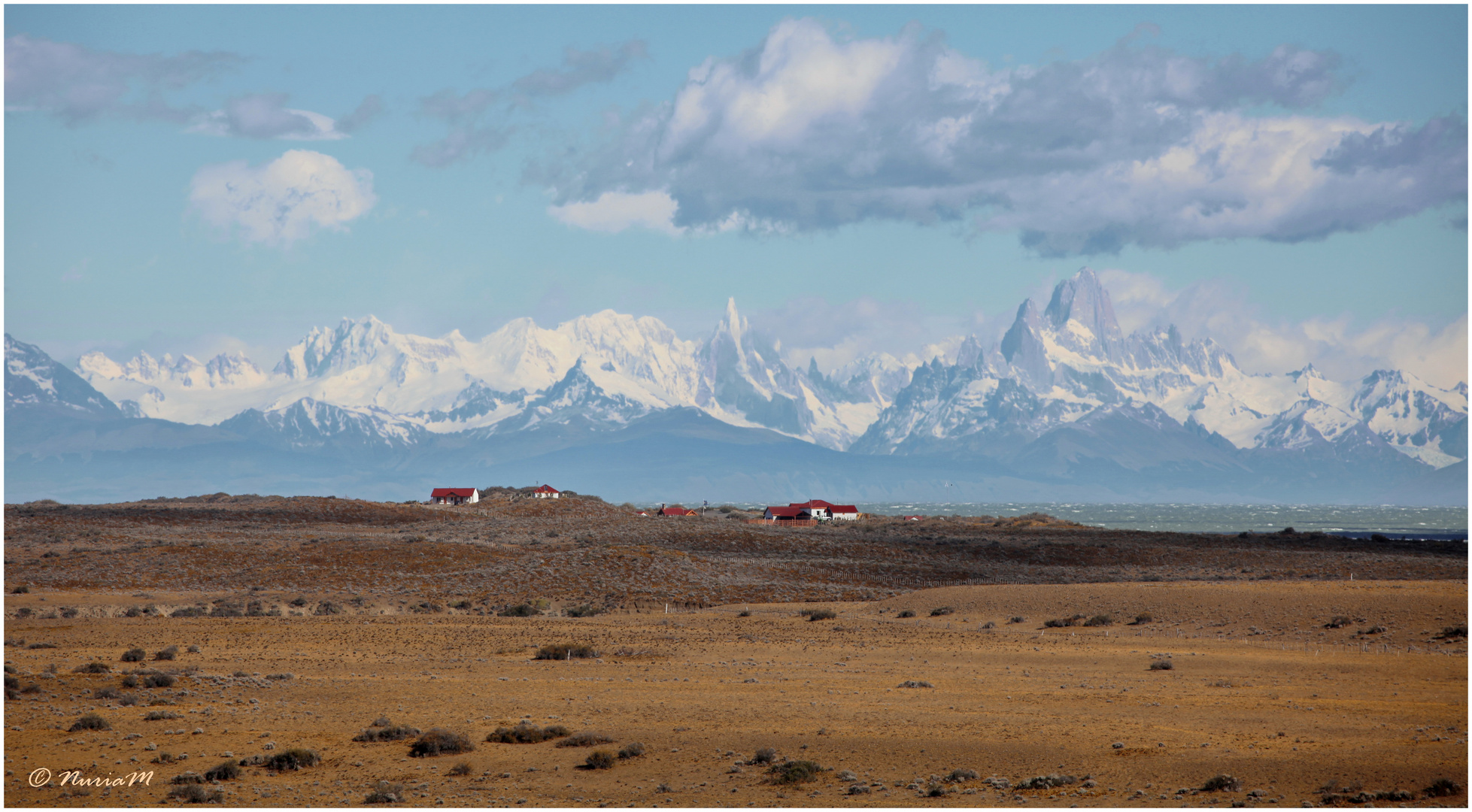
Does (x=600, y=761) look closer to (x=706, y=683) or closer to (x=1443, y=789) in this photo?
(x=706, y=683)

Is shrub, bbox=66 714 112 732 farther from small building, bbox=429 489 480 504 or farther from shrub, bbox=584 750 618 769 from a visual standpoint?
small building, bbox=429 489 480 504

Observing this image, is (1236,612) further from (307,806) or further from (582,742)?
(307,806)

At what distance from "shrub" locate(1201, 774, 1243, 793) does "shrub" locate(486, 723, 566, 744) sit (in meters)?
11.2

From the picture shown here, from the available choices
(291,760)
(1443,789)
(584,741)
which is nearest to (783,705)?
(584,741)

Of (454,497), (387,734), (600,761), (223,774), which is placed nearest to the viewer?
(223,774)

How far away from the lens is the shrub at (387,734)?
22.2 meters

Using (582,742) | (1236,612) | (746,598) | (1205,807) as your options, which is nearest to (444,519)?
(746,598)

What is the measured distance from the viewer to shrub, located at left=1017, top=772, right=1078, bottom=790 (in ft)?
62.9

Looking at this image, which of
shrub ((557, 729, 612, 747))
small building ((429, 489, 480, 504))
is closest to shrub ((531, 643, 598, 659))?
shrub ((557, 729, 612, 747))

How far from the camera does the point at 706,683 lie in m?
28.9

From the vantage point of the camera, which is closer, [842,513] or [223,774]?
[223,774]

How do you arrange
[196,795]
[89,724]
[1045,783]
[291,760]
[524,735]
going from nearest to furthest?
[196,795] < [1045,783] < [291,760] < [524,735] < [89,724]

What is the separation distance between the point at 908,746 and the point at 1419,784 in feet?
26.6

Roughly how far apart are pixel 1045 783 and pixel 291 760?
12.4 m
